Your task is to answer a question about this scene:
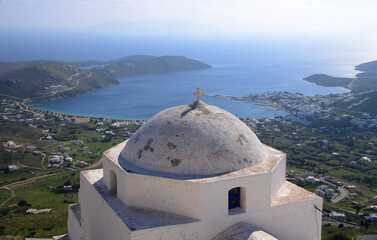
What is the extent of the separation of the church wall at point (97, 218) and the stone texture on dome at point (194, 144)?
4.97 ft

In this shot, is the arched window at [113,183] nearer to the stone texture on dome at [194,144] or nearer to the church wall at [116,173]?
the church wall at [116,173]

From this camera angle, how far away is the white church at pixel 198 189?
9281 millimetres

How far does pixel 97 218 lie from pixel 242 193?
14.9ft

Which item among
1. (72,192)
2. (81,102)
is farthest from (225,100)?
(72,192)

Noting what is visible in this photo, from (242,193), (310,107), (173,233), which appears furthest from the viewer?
(310,107)

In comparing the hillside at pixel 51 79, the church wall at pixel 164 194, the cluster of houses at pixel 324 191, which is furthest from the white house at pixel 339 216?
the hillside at pixel 51 79

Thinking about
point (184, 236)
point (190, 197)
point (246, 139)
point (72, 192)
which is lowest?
point (72, 192)

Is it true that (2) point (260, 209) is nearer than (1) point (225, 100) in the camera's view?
Yes

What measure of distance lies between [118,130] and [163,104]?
27.6 meters

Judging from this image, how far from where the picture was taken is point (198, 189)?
9.15m

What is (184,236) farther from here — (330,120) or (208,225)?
(330,120)

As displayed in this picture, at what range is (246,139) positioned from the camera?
427 inches

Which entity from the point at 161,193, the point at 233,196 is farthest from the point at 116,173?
the point at 233,196

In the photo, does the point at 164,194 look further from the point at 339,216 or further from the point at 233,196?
the point at 339,216
